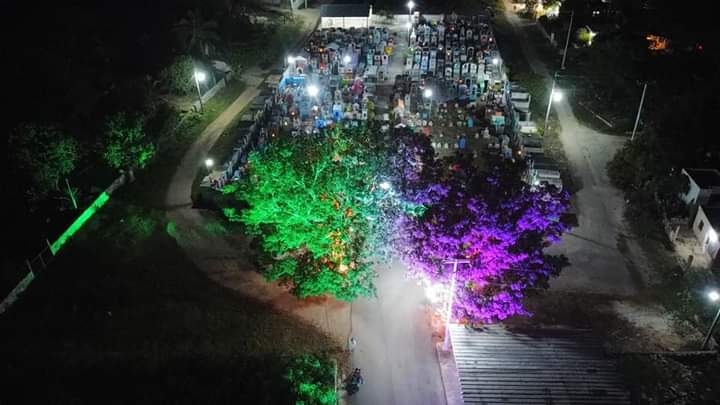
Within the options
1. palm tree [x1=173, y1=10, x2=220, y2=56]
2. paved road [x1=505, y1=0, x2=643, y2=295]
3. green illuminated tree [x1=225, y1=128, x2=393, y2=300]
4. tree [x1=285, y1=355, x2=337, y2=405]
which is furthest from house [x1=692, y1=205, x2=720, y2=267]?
palm tree [x1=173, y1=10, x2=220, y2=56]

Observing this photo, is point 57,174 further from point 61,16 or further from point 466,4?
point 466,4

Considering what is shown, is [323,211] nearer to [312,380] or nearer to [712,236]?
[312,380]

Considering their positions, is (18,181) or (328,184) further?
(18,181)

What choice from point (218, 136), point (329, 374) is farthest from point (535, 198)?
point (218, 136)

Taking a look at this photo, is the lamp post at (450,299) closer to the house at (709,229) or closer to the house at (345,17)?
the house at (709,229)

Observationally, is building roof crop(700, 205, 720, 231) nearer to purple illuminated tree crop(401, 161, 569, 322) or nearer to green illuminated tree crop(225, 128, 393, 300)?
purple illuminated tree crop(401, 161, 569, 322)

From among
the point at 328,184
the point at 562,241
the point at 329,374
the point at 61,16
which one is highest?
the point at 61,16

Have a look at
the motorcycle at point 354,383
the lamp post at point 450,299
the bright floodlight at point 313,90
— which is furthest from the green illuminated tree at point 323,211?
the bright floodlight at point 313,90
